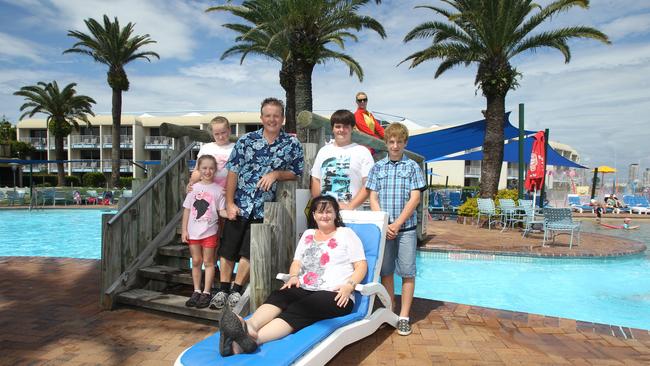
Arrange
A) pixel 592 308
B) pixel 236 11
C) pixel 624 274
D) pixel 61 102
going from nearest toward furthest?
pixel 592 308, pixel 624 274, pixel 236 11, pixel 61 102

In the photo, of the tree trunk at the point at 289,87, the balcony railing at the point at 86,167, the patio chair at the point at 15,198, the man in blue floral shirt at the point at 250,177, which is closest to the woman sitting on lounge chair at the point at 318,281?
the man in blue floral shirt at the point at 250,177

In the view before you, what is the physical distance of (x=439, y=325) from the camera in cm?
400

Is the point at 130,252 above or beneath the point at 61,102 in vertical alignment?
beneath

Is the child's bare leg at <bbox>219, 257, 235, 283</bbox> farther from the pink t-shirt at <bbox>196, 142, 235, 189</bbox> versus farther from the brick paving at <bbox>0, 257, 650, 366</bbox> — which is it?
the pink t-shirt at <bbox>196, 142, 235, 189</bbox>

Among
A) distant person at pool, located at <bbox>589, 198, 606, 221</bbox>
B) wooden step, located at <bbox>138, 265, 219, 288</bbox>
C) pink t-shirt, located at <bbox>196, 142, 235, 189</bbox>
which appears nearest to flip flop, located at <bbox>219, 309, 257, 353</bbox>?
pink t-shirt, located at <bbox>196, 142, 235, 189</bbox>

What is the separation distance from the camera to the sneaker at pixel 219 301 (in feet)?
12.4

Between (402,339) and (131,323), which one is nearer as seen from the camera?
(402,339)

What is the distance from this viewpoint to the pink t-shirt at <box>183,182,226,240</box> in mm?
3963

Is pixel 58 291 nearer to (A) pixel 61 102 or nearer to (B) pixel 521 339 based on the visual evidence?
(B) pixel 521 339

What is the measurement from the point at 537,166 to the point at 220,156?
10.5m

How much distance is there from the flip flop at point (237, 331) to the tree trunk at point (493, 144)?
12.9 metres

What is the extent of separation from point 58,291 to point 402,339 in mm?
3985

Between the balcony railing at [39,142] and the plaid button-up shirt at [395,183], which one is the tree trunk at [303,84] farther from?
the balcony railing at [39,142]

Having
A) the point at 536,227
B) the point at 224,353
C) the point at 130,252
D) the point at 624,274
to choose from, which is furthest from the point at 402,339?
the point at 536,227
